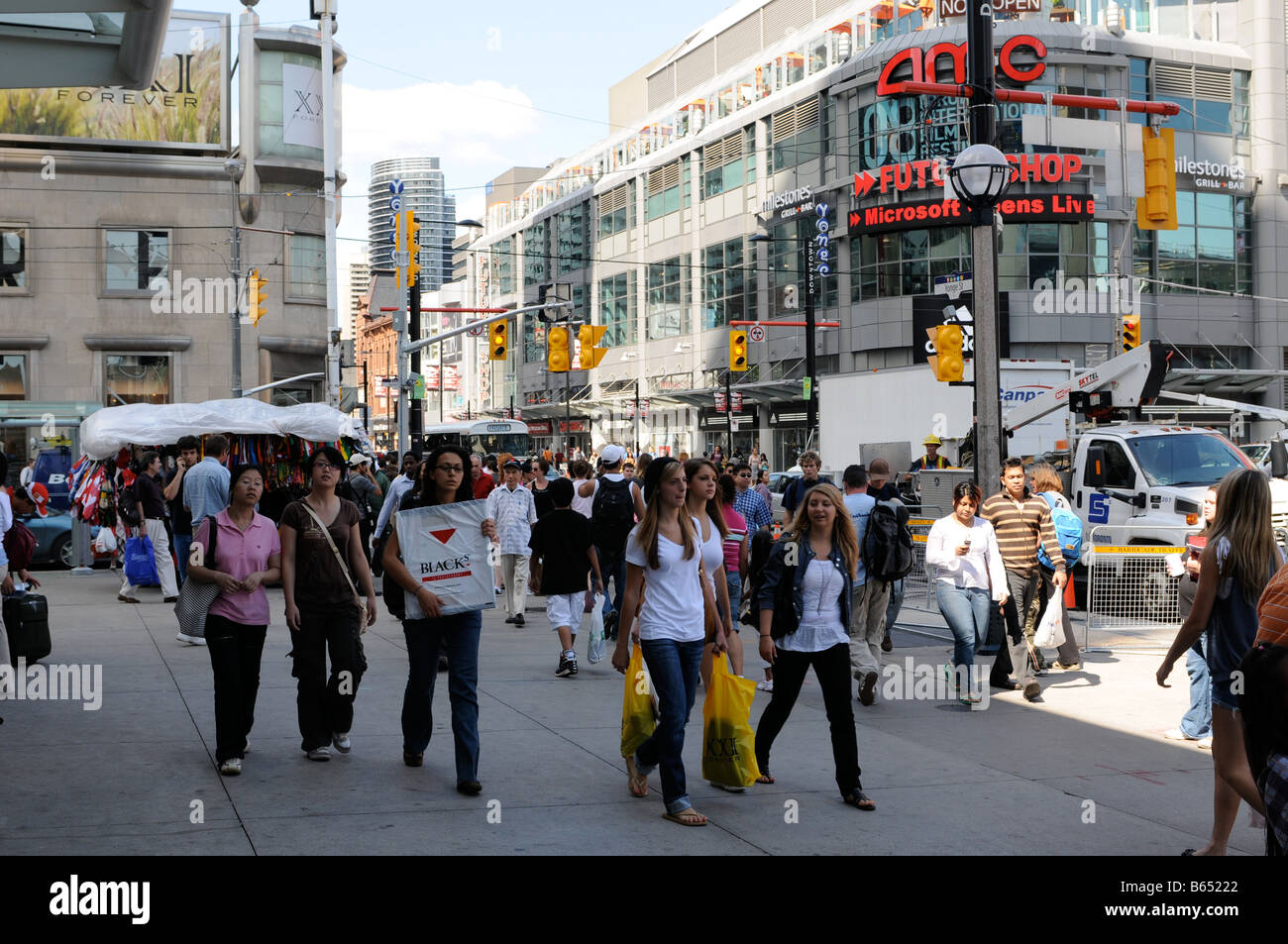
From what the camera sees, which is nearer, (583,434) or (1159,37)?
(1159,37)

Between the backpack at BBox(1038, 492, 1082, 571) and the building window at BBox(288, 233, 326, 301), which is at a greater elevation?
the building window at BBox(288, 233, 326, 301)

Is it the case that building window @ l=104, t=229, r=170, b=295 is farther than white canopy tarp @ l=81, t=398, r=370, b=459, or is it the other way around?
building window @ l=104, t=229, r=170, b=295

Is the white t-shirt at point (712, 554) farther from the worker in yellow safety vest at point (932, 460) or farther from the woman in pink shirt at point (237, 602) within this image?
the worker in yellow safety vest at point (932, 460)

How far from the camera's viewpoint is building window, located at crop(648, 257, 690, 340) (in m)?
61.0

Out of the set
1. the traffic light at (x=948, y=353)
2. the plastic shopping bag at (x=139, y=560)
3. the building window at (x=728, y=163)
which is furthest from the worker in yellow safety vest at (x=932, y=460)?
the building window at (x=728, y=163)

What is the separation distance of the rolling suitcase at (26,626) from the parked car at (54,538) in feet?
38.1

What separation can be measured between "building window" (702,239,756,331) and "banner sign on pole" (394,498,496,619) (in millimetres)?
48044

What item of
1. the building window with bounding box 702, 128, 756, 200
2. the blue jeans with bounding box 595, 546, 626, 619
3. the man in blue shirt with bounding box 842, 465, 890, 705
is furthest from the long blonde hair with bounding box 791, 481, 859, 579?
the building window with bounding box 702, 128, 756, 200

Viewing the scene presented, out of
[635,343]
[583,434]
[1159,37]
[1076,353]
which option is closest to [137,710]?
[1076,353]

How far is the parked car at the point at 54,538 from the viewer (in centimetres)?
2077

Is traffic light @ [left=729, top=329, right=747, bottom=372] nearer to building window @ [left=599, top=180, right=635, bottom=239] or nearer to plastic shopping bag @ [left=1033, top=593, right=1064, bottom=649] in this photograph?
plastic shopping bag @ [left=1033, top=593, right=1064, bottom=649]

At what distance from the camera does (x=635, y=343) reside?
66875mm

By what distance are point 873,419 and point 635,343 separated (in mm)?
39332
